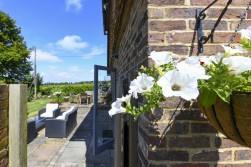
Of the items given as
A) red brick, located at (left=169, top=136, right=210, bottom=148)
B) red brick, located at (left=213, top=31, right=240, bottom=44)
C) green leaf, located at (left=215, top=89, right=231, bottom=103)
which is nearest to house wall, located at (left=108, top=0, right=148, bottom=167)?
red brick, located at (left=213, top=31, right=240, bottom=44)

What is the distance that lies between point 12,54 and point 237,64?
31.8 metres

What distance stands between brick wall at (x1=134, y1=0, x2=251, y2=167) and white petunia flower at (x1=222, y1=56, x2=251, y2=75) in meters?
0.71

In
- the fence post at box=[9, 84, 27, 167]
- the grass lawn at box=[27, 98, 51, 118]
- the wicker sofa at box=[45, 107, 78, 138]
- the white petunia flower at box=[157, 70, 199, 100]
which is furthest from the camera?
the grass lawn at box=[27, 98, 51, 118]

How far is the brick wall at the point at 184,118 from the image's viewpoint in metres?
1.56

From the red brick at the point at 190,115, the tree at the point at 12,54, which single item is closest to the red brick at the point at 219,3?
the red brick at the point at 190,115

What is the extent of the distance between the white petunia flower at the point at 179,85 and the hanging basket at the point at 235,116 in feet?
0.53

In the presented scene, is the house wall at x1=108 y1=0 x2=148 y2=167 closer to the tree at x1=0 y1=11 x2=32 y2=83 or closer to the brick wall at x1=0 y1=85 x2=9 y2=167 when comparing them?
the brick wall at x1=0 y1=85 x2=9 y2=167

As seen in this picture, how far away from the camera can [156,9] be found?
161cm

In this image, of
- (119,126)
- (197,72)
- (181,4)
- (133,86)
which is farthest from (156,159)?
(119,126)

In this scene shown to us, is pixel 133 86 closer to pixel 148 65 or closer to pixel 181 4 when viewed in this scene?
pixel 148 65

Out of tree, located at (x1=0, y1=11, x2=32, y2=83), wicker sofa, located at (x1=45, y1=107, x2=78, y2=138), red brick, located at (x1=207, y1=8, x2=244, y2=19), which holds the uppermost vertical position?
tree, located at (x1=0, y1=11, x2=32, y2=83)

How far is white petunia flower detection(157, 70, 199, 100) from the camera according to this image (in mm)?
814

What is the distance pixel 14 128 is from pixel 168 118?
1048mm

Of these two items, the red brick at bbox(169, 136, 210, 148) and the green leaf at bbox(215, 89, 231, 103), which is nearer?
the green leaf at bbox(215, 89, 231, 103)
